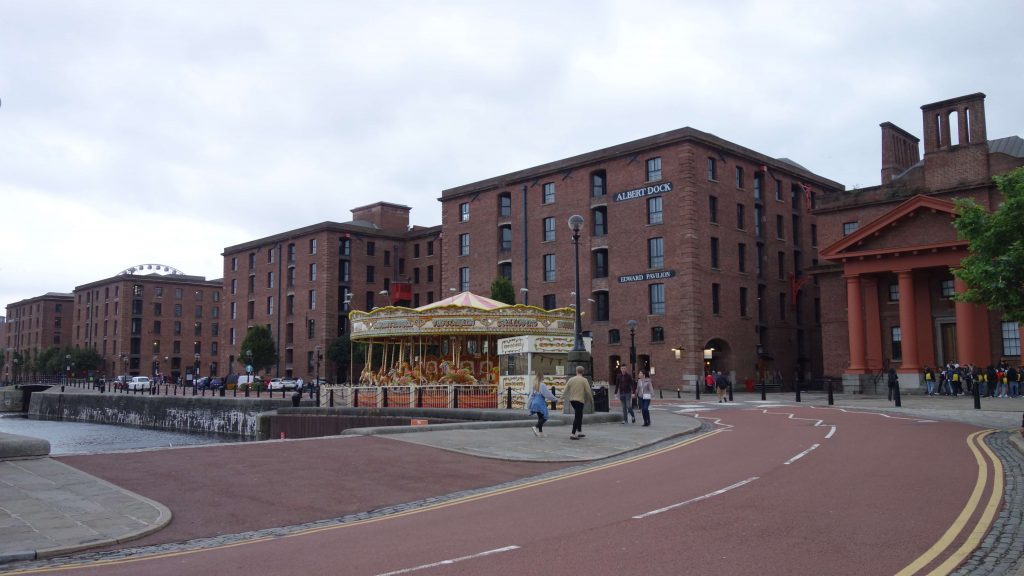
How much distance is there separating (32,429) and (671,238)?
4406 cm

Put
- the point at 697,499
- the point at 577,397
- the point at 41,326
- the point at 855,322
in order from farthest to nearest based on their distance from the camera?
the point at 41,326
the point at 855,322
the point at 577,397
the point at 697,499

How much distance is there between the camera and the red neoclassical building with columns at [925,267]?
40.2 m

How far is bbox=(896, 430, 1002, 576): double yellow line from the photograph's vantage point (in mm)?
6669

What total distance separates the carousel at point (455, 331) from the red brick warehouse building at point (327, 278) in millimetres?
35852

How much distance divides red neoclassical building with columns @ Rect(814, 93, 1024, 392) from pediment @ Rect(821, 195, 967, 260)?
0.05 m

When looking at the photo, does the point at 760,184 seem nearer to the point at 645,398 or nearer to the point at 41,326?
the point at 645,398

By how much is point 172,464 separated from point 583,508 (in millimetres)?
7279

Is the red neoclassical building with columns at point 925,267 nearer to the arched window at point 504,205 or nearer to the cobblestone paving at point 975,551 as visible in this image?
the arched window at point 504,205

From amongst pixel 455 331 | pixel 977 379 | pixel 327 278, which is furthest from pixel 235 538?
pixel 327 278

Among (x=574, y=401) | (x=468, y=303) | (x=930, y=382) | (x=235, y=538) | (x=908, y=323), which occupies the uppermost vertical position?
(x=468, y=303)

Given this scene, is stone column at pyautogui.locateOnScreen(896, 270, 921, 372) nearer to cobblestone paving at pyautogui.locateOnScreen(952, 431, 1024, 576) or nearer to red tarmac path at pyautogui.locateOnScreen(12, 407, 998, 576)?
red tarmac path at pyautogui.locateOnScreen(12, 407, 998, 576)

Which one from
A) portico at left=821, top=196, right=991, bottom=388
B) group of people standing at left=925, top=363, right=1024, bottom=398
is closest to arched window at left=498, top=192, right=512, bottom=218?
portico at left=821, top=196, right=991, bottom=388

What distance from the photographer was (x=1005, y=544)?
291 inches

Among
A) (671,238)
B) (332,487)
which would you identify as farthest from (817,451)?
(671,238)
